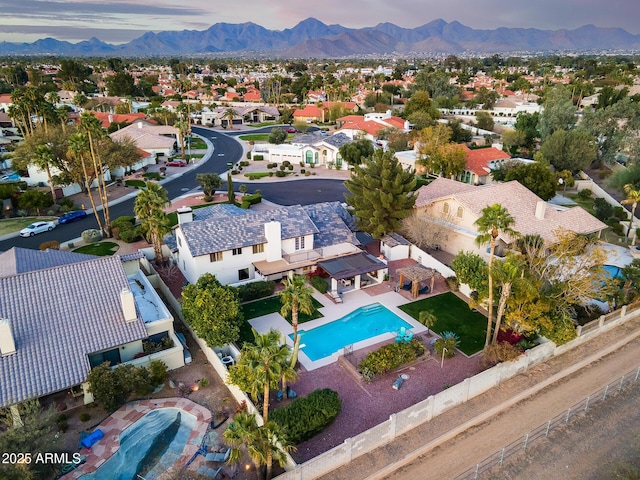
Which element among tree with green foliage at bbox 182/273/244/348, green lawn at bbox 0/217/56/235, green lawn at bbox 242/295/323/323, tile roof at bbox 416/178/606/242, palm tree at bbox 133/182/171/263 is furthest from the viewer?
green lawn at bbox 0/217/56/235

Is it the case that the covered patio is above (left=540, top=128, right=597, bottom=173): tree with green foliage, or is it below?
below

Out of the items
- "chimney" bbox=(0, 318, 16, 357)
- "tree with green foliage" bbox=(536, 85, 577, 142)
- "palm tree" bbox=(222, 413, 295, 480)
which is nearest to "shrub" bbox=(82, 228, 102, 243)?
"chimney" bbox=(0, 318, 16, 357)

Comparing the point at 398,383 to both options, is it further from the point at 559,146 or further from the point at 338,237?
the point at 559,146

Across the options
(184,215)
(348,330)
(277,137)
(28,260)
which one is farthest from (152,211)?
(277,137)

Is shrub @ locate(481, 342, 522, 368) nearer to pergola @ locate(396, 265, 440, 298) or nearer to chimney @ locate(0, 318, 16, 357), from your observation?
pergola @ locate(396, 265, 440, 298)

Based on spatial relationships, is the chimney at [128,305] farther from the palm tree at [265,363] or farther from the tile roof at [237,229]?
the palm tree at [265,363]

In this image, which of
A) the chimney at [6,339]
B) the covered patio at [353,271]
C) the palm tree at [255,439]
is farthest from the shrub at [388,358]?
Result: the chimney at [6,339]
